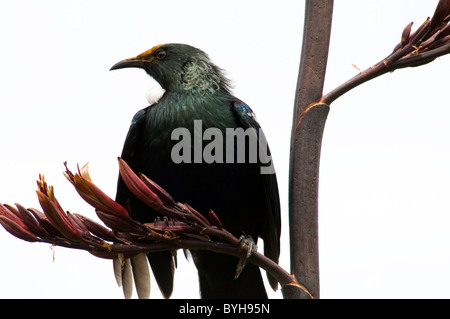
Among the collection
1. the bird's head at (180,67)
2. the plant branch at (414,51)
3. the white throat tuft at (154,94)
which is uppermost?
the bird's head at (180,67)

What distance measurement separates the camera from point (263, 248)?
460 centimetres

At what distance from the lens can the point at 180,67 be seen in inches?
205

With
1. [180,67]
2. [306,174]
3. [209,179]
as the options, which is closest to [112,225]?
[306,174]

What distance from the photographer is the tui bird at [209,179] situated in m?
4.50

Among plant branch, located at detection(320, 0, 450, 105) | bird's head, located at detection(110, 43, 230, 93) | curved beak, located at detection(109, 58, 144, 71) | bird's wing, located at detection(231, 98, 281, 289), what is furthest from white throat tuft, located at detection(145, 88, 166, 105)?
plant branch, located at detection(320, 0, 450, 105)

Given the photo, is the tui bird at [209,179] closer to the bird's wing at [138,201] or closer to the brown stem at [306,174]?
the bird's wing at [138,201]

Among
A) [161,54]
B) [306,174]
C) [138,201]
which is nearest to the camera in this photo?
[306,174]

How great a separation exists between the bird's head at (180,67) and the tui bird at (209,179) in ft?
0.55

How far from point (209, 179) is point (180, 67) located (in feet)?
3.86

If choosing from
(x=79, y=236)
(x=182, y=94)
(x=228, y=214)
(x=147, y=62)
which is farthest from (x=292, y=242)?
(x=147, y=62)

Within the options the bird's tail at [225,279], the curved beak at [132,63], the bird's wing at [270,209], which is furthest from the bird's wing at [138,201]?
the bird's wing at [270,209]

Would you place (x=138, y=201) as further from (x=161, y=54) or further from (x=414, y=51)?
(x=414, y=51)

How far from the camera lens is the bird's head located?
506 centimetres

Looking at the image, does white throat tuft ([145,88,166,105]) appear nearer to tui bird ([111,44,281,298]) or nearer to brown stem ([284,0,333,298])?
tui bird ([111,44,281,298])
